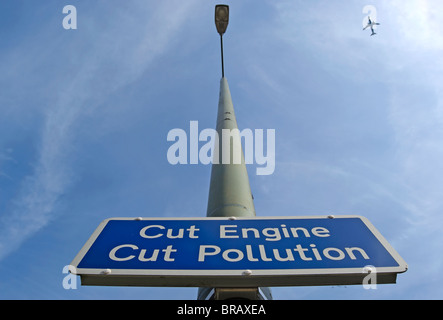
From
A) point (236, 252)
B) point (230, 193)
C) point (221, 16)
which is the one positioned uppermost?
point (221, 16)

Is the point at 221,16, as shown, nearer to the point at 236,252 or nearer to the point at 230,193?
the point at 230,193

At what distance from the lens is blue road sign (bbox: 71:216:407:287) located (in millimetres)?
2248

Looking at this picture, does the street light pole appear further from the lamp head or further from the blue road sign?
the lamp head

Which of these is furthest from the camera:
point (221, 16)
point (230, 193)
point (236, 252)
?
point (221, 16)

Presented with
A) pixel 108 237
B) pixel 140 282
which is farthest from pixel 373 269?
pixel 108 237

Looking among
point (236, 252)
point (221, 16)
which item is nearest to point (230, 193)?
point (236, 252)

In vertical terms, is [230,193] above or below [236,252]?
above

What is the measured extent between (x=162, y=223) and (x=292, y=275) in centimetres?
112

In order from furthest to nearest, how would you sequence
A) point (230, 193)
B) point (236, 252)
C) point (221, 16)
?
1. point (221, 16)
2. point (230, 193)
3. point (236, 252)

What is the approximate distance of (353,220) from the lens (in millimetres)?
2867

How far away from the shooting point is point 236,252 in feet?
7.96

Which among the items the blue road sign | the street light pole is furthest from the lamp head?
the blue road sign
